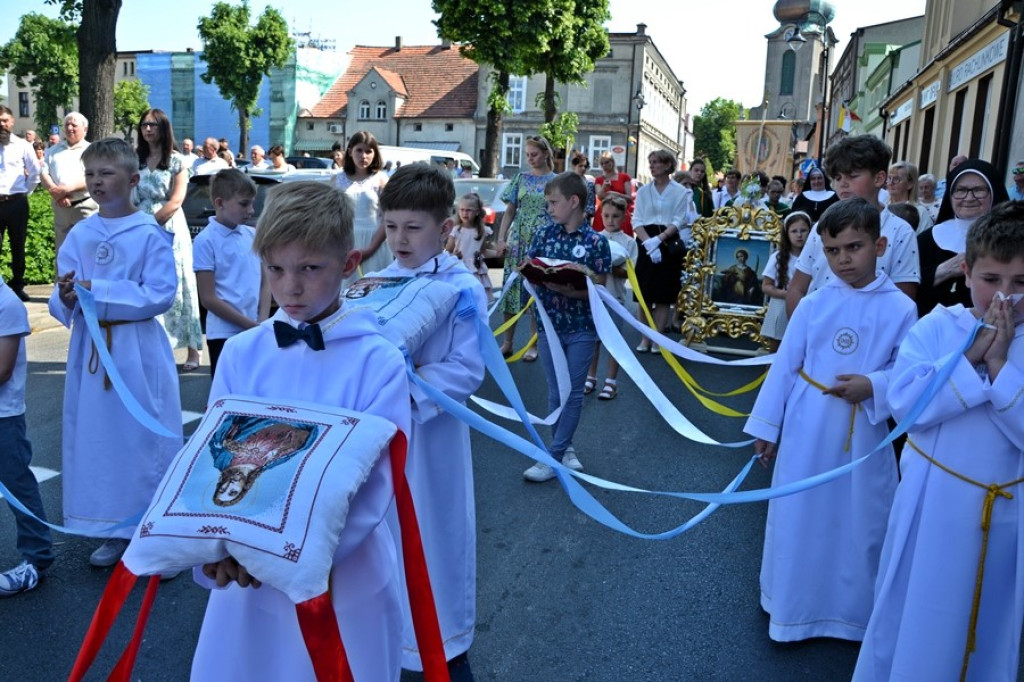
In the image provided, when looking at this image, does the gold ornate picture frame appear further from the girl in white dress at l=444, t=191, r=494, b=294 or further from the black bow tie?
the black bow tie

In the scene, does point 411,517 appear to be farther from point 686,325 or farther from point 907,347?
point 686,325

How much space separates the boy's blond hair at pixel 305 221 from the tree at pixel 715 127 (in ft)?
397

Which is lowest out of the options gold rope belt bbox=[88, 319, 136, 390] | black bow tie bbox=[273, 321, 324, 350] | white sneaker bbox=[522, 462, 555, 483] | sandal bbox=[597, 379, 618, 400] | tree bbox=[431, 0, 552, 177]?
white sneaker bbox=[522, 462, 555, 483]

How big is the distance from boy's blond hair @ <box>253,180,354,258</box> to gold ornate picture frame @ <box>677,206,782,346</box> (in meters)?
7.55

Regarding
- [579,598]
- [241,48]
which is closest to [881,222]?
[579,598]

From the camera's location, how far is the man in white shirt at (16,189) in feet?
33.8

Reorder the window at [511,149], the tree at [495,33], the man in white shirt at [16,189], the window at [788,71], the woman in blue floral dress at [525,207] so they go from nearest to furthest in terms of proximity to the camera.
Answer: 1. the woman in blue floral dress at [525,207]
2. the man in white shirt at [16,189]
3. the tree at [495,33]
4. the window at [511,149]
5. the window at [788,71]

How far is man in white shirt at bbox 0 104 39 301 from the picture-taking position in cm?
1030

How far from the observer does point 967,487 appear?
8.98ft

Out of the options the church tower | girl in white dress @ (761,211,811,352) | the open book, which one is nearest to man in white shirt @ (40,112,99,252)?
the open book

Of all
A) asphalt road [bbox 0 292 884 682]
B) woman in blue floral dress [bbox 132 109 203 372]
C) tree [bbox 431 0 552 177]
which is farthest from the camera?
tree [bbox 431 0 552 177]

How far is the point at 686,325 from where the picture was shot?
952 cm

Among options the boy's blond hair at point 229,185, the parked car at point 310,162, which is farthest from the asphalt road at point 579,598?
the parked car at point 310,162

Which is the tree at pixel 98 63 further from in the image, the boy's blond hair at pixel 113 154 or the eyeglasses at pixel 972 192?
the eyeglasses at pixel 972 192
